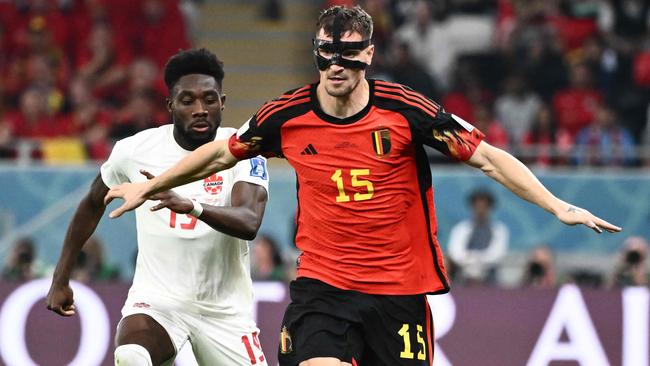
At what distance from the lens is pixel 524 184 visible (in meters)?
6.32

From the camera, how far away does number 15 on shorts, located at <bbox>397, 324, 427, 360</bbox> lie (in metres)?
6.64

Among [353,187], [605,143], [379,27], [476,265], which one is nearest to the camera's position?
[353,187]

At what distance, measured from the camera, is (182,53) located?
762 centimetres

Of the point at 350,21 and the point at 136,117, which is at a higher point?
the point at 136,117

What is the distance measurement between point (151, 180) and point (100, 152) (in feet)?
25.1

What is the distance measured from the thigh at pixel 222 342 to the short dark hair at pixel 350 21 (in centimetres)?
172

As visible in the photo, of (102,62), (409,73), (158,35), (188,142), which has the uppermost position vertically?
(158,35)

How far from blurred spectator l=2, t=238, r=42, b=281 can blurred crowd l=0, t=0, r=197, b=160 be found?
6.10 ft

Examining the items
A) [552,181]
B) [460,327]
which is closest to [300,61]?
[552,181]

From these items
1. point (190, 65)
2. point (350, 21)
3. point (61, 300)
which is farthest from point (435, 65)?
point (350, 21)

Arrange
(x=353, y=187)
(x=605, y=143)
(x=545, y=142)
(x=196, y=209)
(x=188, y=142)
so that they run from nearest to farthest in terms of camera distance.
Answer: (x=353, y=187), (x=196, y=209), (x=188, y=142), (x=605, y=143), (x=545, y=142)

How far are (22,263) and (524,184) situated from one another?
6540 mm

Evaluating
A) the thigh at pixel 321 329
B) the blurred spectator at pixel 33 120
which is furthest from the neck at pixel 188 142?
the blurred spectator at pixel 33 120

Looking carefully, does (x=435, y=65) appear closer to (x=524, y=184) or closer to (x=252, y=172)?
(x=252, y=172)
